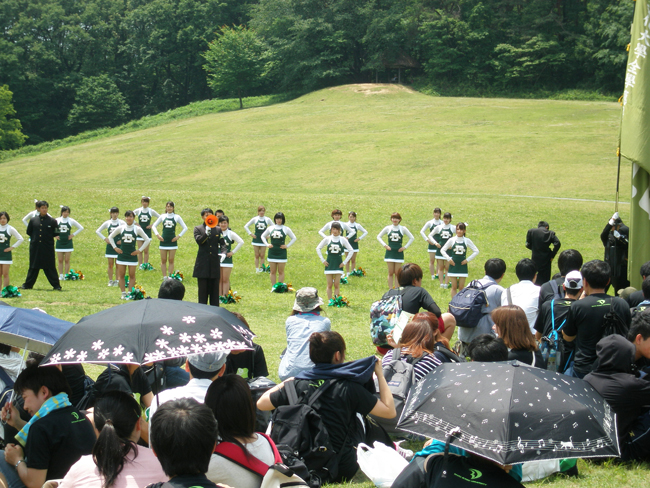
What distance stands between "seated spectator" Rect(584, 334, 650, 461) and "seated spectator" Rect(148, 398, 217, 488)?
361 cm

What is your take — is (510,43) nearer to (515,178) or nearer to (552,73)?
(552,73)

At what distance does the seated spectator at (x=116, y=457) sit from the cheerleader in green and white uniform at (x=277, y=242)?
11659 mm

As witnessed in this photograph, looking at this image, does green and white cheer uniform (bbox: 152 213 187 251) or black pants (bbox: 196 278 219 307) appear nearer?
black pants (bbox: 196 278 219 307)

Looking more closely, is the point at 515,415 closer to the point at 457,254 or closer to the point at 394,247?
the point at 457,254

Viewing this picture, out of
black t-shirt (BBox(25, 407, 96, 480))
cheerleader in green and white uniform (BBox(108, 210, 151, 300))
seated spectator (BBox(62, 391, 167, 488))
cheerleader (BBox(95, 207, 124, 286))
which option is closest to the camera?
seated spectator (BBox(62, 391, 167, 488))

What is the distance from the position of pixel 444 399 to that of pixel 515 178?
3060 cm

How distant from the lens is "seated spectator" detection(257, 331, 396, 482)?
4.60 meters

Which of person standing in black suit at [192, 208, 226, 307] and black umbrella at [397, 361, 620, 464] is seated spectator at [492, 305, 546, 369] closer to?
black umbrella at [397, 361, 620, 464]

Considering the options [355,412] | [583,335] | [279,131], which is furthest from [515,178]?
[355,412]

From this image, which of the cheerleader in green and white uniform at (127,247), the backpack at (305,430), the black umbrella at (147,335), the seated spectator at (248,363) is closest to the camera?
the black umbrella at (147,335)

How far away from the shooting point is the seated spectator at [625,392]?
201 inches

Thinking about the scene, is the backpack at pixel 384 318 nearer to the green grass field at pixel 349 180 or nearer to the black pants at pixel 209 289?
the green grass field at pixel 349 180

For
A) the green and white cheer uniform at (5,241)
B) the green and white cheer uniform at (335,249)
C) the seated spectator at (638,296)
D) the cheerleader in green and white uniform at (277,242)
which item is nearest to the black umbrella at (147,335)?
the seated spectator at (638,296)

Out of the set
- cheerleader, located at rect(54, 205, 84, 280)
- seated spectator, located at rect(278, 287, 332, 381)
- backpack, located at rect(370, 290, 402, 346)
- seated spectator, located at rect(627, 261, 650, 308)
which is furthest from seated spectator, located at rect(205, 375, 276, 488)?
cheerleader, located at rect(54, 205, 84, 280)
